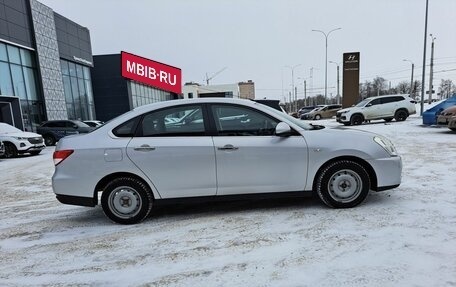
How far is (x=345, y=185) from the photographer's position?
183 inches

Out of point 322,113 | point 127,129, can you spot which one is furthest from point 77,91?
point 127,129

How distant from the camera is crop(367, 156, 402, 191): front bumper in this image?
4605mm

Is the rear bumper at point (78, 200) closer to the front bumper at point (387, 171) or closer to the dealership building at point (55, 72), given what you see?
the front bumper at point (387, 171)

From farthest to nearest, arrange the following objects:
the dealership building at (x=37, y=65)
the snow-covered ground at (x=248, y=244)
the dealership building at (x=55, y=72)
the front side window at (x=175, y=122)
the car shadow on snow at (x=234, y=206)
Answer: the dealership building at (x=55, y=72), the dealership building at (x=37, y=65), the car shadow on snow at (x=234, y=206), the front side window at (x=175, y=122), the snow-covered ground at (x=248, y=244)

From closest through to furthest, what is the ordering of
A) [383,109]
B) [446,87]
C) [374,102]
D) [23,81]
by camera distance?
[383,109] → [374,102] → [23,81] → [446,87]

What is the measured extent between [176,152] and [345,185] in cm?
238

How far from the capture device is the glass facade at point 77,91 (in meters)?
31.0

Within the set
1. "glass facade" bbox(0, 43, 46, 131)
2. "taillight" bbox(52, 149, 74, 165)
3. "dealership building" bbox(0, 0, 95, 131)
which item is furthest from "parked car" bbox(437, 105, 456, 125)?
"glass facade" bbox(0, 43, 46, 131)

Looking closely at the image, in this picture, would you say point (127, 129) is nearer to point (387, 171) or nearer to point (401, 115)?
point (387, 171)

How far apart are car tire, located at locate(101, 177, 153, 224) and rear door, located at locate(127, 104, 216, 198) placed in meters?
0.22

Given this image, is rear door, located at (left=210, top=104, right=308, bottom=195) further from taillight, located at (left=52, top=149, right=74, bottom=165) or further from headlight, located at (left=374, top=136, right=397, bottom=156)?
taillight, located at (left=52, top=149, right=74, bottom=165)

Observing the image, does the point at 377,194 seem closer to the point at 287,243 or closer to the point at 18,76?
the point at 287,243

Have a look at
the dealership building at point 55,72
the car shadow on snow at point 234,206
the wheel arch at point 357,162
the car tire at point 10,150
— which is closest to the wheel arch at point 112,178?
the car shadow on snow at point 234,206

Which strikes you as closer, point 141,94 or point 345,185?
point 345,185
